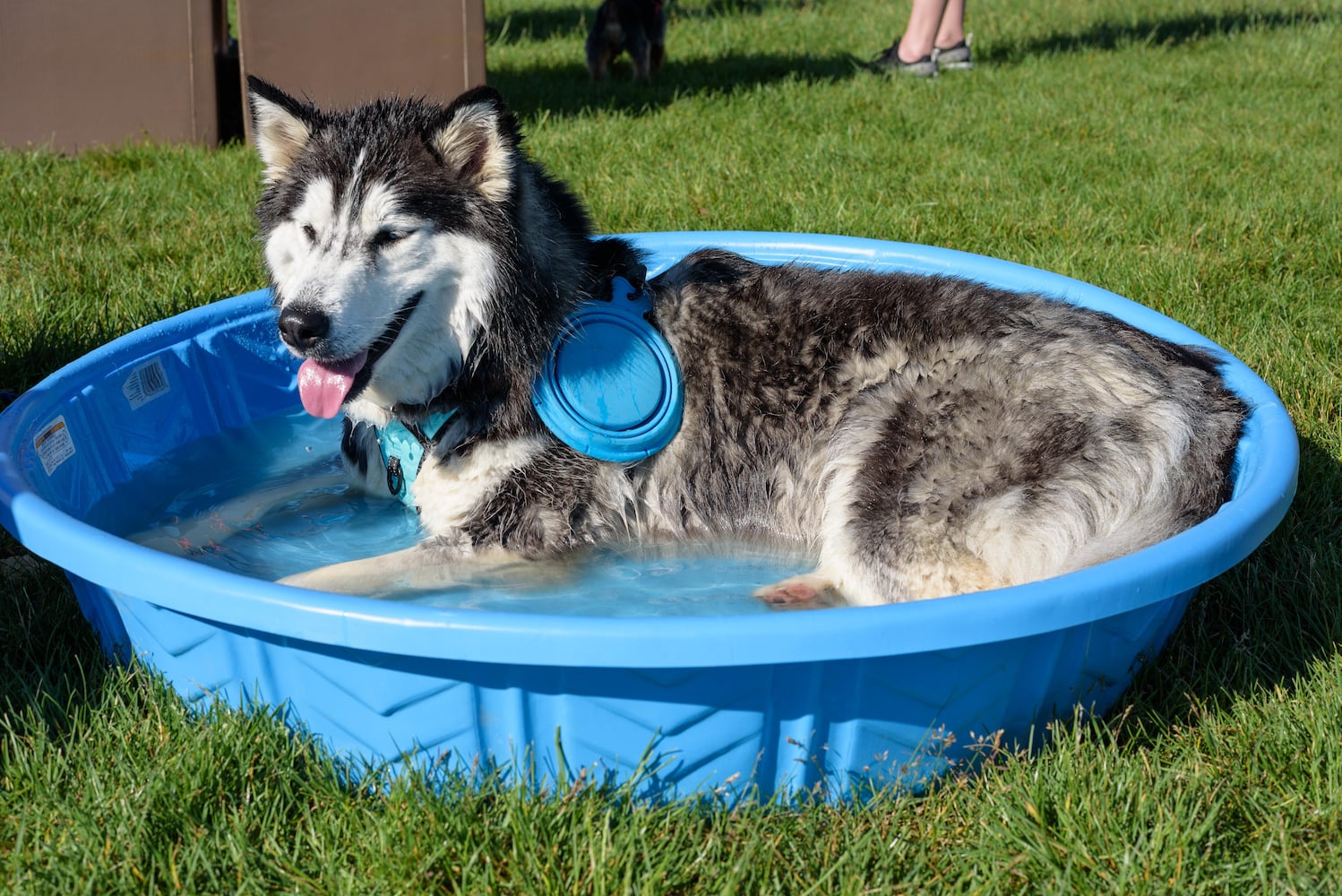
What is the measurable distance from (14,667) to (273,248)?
1.21 metres

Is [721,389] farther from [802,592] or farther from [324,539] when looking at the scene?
[324,539]

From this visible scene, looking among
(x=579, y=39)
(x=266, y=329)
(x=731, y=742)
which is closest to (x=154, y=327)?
(x=266, y=329)

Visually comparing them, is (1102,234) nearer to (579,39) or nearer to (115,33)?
(115,33)

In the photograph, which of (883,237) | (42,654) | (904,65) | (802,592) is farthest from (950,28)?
(42,654)

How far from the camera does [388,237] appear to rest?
9.34ft

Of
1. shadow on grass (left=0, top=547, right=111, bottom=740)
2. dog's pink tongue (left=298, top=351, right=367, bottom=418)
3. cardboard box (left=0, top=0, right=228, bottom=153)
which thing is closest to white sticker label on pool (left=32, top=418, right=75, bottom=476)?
shadow on grass (left=0, top=547, right=111, bottom=740)

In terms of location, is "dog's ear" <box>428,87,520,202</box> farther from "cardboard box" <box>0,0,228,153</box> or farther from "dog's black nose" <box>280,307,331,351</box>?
"cardboard box" <box>0,0,228,153</box>

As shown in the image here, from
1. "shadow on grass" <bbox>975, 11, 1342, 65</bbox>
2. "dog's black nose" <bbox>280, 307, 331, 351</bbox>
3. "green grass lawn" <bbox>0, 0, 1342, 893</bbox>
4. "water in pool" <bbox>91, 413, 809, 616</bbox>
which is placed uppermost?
"shadow on grass" <bbox>975, 11, 1342, 65</bbox>

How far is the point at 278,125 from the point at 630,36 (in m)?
6.34

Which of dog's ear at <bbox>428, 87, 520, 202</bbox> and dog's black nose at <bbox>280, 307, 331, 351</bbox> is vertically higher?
dog's ear at <bbox>428, 87, 520, 202</bbox>

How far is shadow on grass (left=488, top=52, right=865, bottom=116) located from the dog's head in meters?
4.82

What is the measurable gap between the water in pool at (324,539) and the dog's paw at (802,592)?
90mm

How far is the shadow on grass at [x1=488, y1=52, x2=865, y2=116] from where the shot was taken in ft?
26.8

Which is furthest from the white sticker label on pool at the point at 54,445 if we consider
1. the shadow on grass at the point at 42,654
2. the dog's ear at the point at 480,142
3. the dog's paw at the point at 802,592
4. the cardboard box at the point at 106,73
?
the cardboard box at the point at 106,73
